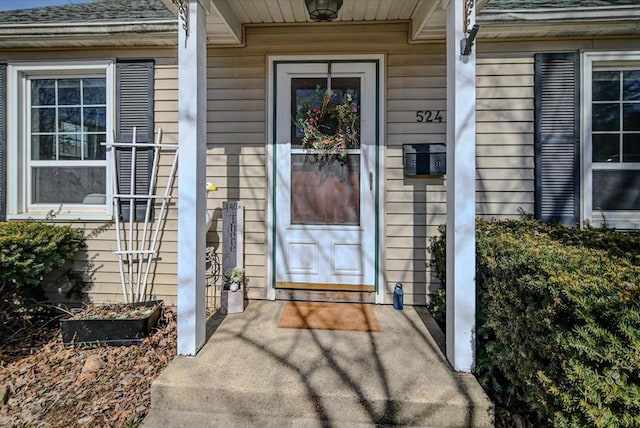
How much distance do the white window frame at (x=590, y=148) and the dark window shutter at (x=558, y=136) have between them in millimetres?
60

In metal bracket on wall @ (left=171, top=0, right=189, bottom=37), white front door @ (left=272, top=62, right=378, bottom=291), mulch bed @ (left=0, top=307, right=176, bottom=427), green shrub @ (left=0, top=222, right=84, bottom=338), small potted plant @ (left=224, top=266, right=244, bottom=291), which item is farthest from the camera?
white front door @ (left=272, top=62, right=378, bottom=291)

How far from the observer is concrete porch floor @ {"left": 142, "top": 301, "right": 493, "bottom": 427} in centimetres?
177

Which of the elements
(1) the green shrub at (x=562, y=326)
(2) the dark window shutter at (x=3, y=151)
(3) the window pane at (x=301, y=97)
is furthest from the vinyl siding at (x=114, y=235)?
(1) the green shrub at (x=562, y=326)

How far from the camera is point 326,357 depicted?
2166 mm

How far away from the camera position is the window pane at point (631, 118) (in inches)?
118

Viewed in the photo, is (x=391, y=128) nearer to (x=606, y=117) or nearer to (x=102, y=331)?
(x=606, y=117)

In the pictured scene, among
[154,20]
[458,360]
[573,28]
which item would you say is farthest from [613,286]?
[154,20]

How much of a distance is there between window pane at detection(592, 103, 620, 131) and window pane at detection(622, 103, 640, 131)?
2.6 inches

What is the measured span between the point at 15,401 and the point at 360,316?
2467mm

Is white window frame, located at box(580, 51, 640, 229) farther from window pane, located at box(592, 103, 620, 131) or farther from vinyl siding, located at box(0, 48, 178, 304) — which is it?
vinyl siding, located at box(0, 48, 178, 304)

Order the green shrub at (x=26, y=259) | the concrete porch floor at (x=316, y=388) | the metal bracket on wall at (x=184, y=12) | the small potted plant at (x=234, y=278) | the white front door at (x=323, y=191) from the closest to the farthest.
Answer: the concrete porch floor at (x=316, y=388) < the metal bracket on wall at (x=184, y=12) < the green shrub at (x=26, y=259) < the small potted plant at (x=234, y=278) < the white front door at (x=323, y=191)

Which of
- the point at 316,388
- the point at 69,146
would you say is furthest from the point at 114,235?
the point at 316,388

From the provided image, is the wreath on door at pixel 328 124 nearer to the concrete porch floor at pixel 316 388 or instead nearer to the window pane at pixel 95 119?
the concrete porch floor at pixel 316 388

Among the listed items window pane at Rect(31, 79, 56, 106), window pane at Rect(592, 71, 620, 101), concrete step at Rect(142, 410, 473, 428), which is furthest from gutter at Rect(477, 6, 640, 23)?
window pane at Rect(31, 79, 56, 106)
